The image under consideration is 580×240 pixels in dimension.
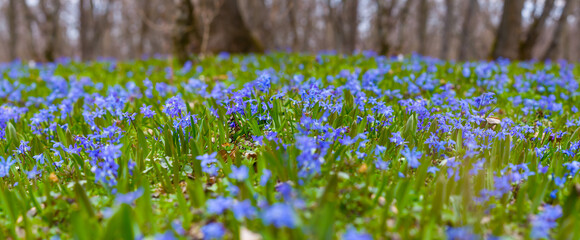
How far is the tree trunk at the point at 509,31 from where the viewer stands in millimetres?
9039

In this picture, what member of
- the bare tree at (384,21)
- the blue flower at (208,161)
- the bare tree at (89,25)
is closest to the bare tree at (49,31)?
the bare tree at (89,25)

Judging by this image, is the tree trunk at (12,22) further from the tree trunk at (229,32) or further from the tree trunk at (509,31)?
the tree trunk at (509,31)

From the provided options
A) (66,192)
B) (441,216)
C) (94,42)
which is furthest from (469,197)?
(94,42)

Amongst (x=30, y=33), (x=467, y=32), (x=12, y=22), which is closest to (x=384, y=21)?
(x=467, y=32)

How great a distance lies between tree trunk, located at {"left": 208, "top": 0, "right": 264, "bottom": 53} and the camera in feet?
32.6

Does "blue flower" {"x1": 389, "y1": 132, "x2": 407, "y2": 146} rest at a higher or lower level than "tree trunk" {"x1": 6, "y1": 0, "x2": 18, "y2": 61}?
lower

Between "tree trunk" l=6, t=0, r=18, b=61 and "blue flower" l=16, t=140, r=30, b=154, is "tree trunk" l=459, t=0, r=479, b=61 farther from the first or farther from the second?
"tree trunk" l=6, t=0, r=18, b=61

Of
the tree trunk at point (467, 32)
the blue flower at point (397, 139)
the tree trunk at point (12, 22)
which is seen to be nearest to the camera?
the blue flower at point (397, 139)

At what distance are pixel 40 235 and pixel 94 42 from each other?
20.2 meters

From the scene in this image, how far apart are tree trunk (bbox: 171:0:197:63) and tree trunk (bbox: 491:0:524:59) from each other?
7.35 m

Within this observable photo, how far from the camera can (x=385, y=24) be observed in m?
11.0

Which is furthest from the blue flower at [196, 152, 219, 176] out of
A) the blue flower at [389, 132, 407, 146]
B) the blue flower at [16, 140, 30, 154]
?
the blue flower at [16, 140, 30, 154]

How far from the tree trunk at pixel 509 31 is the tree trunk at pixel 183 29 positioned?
289 inches

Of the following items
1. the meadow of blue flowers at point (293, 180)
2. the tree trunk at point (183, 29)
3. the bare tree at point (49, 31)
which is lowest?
the meadow of blue flowers at point (293, 180)
